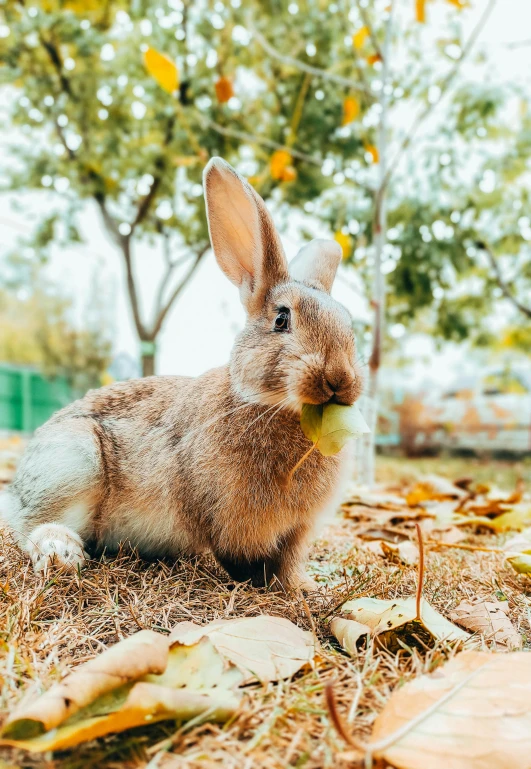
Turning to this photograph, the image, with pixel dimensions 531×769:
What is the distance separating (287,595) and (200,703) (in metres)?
0.98

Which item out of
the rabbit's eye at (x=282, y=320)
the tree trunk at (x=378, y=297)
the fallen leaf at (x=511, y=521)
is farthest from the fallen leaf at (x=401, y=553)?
the tree trunk at (x=378, y=297)

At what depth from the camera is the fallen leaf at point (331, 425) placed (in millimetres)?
1808

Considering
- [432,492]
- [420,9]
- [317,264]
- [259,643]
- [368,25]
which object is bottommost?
[432,492]

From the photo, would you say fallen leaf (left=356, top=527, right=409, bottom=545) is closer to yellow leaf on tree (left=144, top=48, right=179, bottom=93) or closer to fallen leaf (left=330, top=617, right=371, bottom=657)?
fallen leaf (left=330, top=617, right=371, bottom=657)

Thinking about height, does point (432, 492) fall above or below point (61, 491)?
below

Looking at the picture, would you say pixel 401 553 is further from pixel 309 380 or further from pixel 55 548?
pixel 55 548

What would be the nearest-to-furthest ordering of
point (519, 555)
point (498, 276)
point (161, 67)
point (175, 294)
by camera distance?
point (519, 555), point (161, 67), point (498, 276), point (175, 294)

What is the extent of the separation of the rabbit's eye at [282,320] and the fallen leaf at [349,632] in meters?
0.96

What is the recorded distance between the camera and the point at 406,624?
1.62 metres

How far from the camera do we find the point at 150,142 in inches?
382

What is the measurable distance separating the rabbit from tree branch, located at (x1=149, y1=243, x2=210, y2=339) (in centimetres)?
922

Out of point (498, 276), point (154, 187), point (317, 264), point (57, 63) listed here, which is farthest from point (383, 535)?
point (57, 63)

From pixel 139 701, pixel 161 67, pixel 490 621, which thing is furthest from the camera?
pixel 161 67

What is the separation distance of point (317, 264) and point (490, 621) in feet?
5.02
